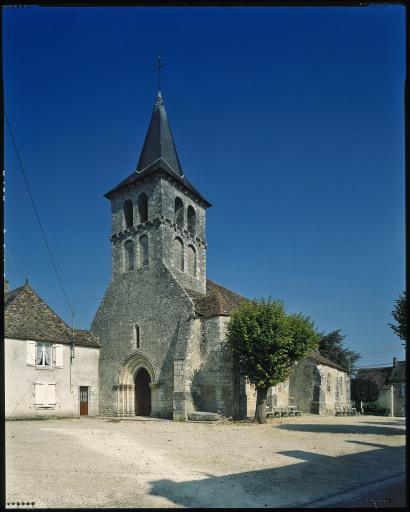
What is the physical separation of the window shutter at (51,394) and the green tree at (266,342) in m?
10.4

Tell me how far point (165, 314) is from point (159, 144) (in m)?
11.8

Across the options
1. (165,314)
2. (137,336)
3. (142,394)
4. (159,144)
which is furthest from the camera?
(159,144)

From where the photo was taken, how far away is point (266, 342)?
20656 mm

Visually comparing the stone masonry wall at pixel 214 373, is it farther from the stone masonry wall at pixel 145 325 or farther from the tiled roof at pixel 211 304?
the stone masonry wall at pixel 145 325

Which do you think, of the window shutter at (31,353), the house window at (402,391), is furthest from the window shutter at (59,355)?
Result: the house window at (402,391)

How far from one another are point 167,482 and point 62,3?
24.1ft

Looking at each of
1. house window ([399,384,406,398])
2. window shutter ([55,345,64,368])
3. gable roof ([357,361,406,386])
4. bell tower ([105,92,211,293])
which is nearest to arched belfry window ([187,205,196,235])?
bell tower ([105,92,211,293])

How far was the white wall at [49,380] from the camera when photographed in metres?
22.8

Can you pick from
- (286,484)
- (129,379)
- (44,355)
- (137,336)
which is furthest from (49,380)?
(286,484)

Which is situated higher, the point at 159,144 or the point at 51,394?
the point at 159,144

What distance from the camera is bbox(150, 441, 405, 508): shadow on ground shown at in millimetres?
6723

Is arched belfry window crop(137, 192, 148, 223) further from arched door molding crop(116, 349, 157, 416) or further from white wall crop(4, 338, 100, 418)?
white wall crop(4, 338, 100, 418)

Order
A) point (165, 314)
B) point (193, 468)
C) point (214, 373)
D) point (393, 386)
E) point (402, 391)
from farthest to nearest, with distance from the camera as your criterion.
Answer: point (393, 386), point (402, 391), point (165, 314), point (214, 373), point (193, 468)

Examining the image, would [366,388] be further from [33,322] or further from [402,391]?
[33,322]
